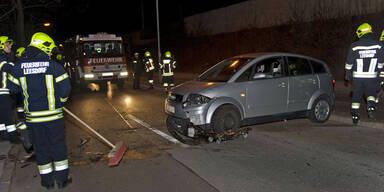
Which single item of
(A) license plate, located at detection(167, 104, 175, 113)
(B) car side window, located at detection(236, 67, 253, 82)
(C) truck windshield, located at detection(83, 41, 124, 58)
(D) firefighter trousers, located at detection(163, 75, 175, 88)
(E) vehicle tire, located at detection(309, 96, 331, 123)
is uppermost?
(C) truck windshield, located at detection(83, 41, 124, 58)

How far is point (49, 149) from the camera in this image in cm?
453

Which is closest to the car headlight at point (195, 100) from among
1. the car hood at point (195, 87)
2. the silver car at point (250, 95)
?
the silver car at point (250, 95)

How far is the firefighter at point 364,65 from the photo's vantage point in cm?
772

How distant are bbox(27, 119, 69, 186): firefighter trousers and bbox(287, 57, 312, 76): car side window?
16.4 ft

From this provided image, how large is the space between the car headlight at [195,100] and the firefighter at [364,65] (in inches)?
141

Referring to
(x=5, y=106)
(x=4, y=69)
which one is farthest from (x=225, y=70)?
(x=5, y=106)

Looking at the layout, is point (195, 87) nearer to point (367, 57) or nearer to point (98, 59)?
point (367, 57)

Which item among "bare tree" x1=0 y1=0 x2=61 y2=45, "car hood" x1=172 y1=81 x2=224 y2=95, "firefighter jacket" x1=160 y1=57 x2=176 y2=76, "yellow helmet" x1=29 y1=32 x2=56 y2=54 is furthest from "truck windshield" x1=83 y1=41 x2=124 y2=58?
"yellow helmet" x1=29 y1=32 x2=56 y2=54

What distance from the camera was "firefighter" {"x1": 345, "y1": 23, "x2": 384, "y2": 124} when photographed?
25.3 feet

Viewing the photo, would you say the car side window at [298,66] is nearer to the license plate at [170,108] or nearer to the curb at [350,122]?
the curb at [350,122]

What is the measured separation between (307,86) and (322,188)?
374cm

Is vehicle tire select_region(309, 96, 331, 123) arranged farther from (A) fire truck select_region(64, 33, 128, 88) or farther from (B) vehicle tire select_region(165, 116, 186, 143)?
(A) fire truck select_region(64, 33, 128, 88)

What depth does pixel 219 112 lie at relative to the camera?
6801mm

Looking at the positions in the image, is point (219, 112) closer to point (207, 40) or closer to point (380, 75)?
point (380, 75)
